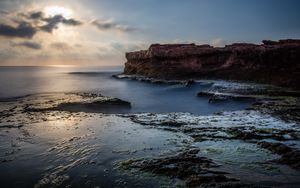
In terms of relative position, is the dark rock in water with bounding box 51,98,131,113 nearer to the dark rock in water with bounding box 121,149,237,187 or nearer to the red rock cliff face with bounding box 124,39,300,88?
the dark rock in water with bounding box 121,149,237,187

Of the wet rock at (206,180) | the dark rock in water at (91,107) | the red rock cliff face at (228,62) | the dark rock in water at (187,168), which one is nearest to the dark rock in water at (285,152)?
the dark rock in water at (187,168)

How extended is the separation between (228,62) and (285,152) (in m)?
45.0

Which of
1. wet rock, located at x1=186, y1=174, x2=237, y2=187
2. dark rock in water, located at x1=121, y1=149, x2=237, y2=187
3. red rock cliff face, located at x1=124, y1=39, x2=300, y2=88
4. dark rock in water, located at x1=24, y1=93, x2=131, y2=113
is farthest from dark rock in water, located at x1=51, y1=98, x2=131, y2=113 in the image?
red rock cliff face, located at x1=124, y1=39, x2=300, y2=88

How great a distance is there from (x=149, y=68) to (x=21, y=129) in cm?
5481

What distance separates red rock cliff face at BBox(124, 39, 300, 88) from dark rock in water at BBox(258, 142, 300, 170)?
25307 mm

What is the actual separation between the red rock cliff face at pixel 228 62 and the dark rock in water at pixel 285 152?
25.3 m

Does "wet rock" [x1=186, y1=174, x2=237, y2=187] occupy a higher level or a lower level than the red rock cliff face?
lower

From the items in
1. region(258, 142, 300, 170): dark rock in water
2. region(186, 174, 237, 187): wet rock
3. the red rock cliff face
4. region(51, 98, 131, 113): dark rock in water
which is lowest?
region(186, 174, 237, 187): wet rock

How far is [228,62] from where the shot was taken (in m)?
54.2

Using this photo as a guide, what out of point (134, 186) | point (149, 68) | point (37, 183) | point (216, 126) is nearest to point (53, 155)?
point (37, 183)

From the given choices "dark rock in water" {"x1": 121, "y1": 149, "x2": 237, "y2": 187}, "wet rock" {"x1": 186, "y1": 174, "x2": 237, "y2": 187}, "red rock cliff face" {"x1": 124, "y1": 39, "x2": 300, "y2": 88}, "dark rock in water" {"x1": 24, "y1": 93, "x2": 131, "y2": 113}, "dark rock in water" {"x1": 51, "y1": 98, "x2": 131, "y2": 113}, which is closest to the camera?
"wet rock" {"x1": 186, "y1": 174, "x2": 237, "y2": 187}

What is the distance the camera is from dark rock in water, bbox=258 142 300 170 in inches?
387

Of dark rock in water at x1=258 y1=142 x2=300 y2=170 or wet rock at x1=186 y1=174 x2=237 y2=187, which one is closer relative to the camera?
wet rock at x1=186 y1=174 x2=237 y2=187

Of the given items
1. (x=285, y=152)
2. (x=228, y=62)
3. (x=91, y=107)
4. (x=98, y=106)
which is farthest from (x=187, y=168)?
(x=228, y=62)
